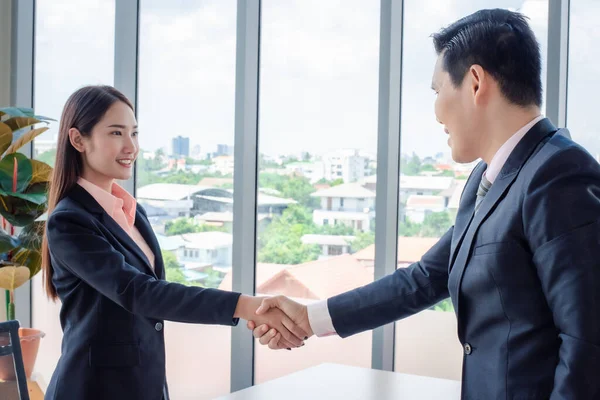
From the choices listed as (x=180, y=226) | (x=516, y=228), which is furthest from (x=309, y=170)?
(x=516, y=228)

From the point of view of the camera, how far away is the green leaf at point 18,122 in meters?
3.22

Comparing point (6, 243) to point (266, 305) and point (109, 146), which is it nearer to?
point (109, 146)

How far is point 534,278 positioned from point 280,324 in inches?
50.7

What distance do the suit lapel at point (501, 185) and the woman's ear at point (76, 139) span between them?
1.31 meters

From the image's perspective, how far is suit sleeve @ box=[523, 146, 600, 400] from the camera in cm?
120

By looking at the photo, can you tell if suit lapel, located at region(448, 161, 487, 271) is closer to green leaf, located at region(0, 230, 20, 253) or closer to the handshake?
the handshake

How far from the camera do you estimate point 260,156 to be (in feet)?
11.6

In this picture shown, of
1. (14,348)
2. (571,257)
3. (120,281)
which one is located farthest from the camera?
(120,281)

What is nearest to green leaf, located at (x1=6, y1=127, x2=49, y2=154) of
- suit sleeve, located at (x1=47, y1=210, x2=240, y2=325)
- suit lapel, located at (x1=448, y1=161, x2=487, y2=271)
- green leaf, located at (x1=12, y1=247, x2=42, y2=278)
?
green leaf, located at (x1=12, y1=247, x2=42, y2=278)

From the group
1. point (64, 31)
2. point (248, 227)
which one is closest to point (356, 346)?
point (248, 227)

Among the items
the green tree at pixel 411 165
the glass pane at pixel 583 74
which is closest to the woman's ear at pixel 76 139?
the green tree at pixel 411 165

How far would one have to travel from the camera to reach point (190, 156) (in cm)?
373

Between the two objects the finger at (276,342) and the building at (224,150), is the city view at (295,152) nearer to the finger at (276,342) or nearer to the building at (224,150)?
the building at (224,150)

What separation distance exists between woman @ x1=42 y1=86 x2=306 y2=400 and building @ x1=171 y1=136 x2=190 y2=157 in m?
1.43
